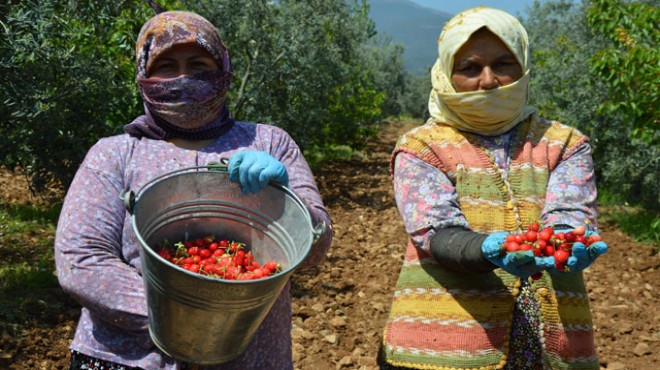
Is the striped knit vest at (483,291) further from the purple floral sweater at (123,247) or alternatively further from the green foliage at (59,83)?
the green foliage at (59,83)

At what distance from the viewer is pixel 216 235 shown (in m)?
1.76

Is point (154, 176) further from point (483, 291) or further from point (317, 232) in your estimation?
point (483, 291)

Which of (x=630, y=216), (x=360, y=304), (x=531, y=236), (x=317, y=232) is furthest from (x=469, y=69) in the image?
(x=630, y=216)

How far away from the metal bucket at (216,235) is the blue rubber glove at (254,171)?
0.04 m

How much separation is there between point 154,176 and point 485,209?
0.95 m

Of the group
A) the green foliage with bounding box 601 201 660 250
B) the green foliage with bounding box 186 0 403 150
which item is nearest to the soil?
the green foliage with bounding box 601 201 660 250

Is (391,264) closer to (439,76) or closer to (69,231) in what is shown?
(439,76)

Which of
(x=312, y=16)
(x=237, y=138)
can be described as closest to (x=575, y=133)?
(x=237, y=138)

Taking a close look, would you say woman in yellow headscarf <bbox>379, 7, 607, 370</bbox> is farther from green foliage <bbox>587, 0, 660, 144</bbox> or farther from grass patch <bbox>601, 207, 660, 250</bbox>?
grass patch <bbox>601, 207, 660, 250</bbox>

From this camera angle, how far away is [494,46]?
6.32 ft

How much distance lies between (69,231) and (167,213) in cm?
27

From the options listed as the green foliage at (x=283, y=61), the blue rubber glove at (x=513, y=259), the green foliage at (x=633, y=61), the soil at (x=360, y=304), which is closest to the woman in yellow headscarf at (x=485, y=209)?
the blue rubber glove at (x=513, y=259)

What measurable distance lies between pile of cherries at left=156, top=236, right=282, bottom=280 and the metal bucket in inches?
1.5

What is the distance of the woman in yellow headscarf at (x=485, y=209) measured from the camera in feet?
6.02
